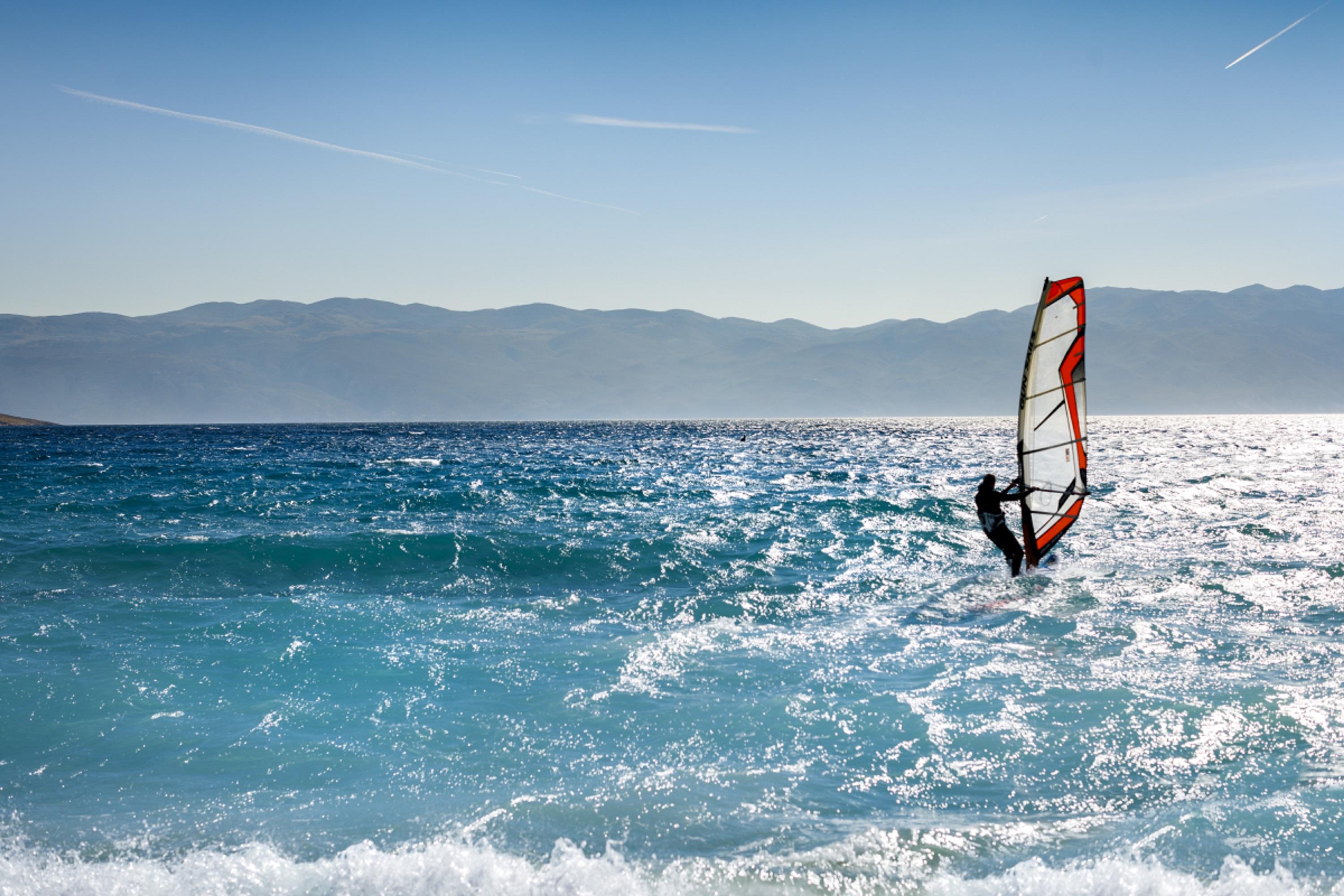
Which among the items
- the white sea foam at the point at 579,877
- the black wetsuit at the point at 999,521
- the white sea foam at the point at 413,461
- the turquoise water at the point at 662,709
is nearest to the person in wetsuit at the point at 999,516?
the black wetsuit at the point at 999,521

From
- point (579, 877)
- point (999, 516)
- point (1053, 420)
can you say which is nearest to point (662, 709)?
point (579, 877)

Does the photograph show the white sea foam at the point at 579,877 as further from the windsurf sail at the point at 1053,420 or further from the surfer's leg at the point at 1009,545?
the surfer's leg at the point at 1009,545

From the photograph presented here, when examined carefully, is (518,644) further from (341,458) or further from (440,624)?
(341,458)

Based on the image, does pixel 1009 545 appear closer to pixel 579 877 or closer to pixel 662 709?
pixel 662 709

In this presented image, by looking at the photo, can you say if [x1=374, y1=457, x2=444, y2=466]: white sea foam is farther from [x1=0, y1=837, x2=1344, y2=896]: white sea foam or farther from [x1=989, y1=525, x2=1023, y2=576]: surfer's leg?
[x1=0, y1=837, x2=1344, y2=896]: white sea foam

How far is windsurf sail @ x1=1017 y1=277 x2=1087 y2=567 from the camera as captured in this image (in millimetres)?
12156

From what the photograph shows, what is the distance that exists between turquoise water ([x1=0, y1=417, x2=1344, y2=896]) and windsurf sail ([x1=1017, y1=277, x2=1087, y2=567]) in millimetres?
1115

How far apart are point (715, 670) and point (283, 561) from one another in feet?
31.4

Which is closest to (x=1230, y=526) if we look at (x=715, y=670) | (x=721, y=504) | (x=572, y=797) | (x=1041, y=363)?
(x=1041, y=363)

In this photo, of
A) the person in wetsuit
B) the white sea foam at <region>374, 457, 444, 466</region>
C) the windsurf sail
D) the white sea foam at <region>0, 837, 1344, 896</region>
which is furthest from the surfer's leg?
the white sea foam at <region>374, 457, 444, 466</region>

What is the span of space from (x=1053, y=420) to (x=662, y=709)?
7.94 meters

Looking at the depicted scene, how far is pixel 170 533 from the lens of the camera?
57.7 feet

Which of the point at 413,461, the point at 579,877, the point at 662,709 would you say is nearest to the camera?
the point at 579,877

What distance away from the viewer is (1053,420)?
1288cm
